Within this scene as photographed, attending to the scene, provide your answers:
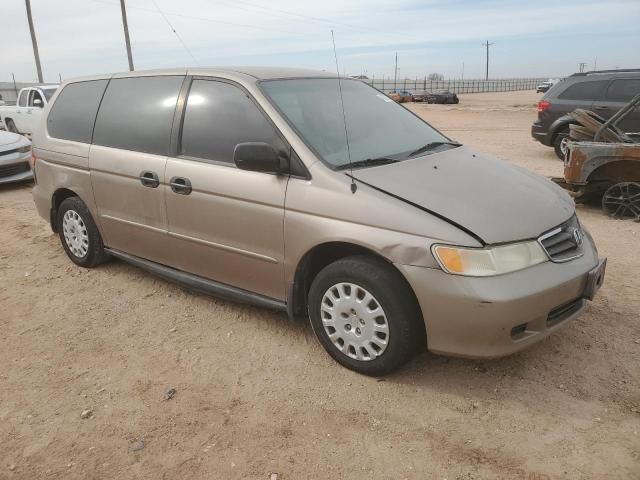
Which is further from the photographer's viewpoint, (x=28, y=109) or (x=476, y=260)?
(x=28, y=109)

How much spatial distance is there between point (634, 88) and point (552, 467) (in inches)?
373

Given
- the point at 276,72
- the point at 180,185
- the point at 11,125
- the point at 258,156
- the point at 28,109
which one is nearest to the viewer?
the point at 258,156

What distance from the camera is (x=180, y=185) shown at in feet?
12.4

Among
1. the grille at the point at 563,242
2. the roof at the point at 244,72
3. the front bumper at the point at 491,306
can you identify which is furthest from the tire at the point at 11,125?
the grille at the point at 563,242

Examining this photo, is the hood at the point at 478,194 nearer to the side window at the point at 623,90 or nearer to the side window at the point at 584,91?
the side window at the point at 623,90

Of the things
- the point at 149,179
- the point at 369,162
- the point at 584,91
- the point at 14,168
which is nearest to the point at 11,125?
the point at 14,168

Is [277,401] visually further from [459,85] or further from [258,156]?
[459,85]

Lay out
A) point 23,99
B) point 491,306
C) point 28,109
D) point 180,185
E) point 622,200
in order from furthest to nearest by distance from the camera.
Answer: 1. point 23,99
2. point 28,109
3. point 622,200
4. point 180,185
5. point 491,306

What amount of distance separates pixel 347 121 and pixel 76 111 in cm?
256

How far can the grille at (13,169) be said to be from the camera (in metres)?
9.18

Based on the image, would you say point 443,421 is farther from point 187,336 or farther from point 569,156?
point 569,156

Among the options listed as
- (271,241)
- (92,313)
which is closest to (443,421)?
(271,241)

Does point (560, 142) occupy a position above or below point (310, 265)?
below

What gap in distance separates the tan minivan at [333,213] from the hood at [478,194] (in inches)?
0.5
